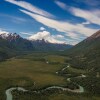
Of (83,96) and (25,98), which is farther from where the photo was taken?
(83,96)

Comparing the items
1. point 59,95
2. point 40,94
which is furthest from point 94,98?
point 40,94

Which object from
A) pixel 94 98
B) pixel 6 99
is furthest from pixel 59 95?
pixel 6 99

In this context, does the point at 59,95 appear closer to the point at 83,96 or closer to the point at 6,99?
the point at 83,96

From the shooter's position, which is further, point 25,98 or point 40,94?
point 40,94

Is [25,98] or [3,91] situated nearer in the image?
[25,98]

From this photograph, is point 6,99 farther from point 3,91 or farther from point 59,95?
point 59,95

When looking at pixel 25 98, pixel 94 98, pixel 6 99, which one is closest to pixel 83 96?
pixel 94 98

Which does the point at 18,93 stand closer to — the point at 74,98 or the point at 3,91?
the point at 3,91
